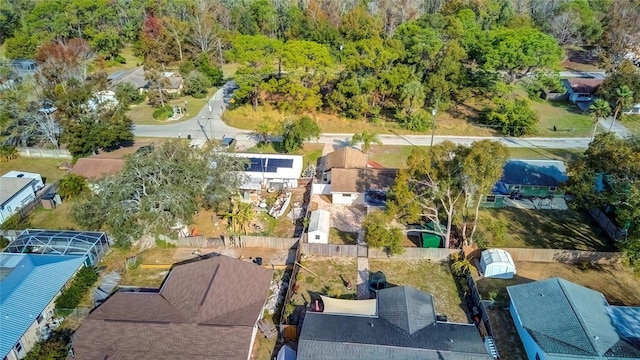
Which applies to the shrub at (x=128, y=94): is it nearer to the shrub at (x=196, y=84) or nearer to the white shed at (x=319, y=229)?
the shrub at (x=196, y=84)

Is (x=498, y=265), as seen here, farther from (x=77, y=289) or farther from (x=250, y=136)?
(x=250, y=136)

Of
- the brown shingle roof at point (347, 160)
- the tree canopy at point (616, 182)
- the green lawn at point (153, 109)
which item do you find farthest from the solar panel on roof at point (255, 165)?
the tree canopy at point (616, 182)

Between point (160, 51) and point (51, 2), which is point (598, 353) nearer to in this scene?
point (160, 51)

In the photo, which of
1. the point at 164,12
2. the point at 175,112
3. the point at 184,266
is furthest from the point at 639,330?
the point at 164,12

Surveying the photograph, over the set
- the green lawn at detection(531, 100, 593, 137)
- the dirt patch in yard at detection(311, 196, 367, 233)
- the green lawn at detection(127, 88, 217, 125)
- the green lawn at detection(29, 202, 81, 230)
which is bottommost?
the green lawn at detection(29, 202, 81, 230)

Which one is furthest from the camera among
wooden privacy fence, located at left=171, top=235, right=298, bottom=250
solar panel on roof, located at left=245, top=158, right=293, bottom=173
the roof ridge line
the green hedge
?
solar panel on roof, located at left=245, top=158, right=293, bottom=173

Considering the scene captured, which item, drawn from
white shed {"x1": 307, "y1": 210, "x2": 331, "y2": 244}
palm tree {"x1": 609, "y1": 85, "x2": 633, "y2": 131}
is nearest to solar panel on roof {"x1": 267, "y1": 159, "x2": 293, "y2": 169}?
white shed {"x1": 307, "y1": 210, "x2": 331, "y2": 244}

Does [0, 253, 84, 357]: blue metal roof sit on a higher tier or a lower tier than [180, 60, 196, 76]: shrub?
lower

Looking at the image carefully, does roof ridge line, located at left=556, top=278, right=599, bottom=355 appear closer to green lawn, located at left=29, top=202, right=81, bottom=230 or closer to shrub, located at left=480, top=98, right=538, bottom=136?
shrub, located at left=480, top=98, right=538, bottom=136
